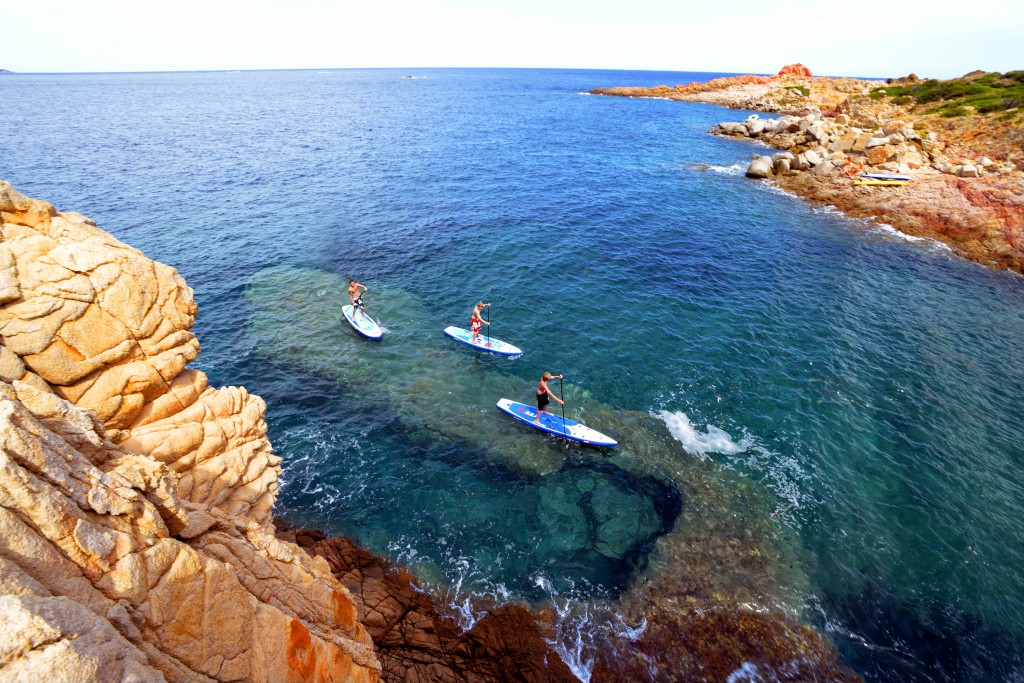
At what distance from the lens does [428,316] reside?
3023cm

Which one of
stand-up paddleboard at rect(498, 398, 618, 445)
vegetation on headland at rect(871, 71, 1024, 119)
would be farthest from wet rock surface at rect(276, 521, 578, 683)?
vegetation on headland at rect(871, 71, 1024, 119)

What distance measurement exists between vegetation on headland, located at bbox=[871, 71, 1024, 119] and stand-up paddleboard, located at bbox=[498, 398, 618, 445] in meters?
74.0

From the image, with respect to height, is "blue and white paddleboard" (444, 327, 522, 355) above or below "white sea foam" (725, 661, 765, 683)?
above

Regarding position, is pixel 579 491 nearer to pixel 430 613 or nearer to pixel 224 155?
pixel 430 613

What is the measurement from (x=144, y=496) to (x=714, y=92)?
187 meters

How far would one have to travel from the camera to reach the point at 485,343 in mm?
26891

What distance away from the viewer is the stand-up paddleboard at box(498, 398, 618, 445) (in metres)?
20.5

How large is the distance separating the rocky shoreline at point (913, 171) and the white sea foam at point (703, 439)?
33.6 m

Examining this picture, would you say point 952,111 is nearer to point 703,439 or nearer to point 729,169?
point 729,169

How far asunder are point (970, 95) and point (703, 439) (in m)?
89.8

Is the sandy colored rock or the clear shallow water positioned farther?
the clear shallow water

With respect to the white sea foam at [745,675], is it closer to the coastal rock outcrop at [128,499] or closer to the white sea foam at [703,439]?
the white sea foam at [703,439]

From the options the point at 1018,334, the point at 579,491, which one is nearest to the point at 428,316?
the point at 579,491

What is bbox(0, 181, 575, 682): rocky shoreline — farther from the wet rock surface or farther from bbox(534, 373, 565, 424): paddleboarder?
bbox(534, 373, 565, 424): paddleboarder
